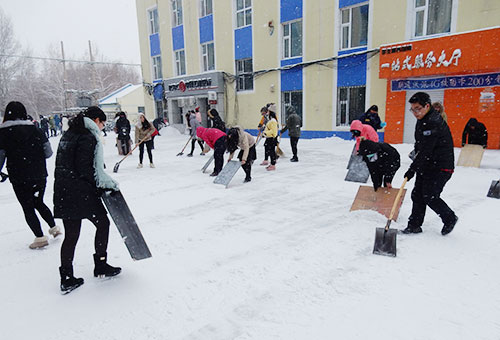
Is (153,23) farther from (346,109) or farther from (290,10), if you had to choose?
(346,109)

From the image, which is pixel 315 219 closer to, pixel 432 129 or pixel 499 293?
pixel 432 129

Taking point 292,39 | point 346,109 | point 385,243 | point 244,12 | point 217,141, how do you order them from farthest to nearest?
point 244,12
point 292,39
point 346,109
point 217,141
point 385,243

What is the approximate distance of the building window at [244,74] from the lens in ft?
56.2

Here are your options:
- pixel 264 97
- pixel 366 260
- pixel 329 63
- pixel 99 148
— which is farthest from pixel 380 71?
pixel 99 148

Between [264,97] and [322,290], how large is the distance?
1458 centimetres

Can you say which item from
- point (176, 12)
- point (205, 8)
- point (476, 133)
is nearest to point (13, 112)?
point (476, 133)

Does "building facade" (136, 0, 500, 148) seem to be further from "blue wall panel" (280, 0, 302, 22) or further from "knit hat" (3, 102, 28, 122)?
"knit hat" (3, 102, 28, 122)

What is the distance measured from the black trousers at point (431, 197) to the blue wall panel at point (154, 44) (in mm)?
22686

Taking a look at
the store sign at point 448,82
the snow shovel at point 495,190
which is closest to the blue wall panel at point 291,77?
the store sign at point 448,82

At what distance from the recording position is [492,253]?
11.0 feet

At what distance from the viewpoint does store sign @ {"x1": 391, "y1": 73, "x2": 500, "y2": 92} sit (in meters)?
9.74

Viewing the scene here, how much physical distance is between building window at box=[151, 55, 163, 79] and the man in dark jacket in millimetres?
22429

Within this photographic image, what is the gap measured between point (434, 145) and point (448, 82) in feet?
28.8

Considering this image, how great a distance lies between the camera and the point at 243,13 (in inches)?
666
